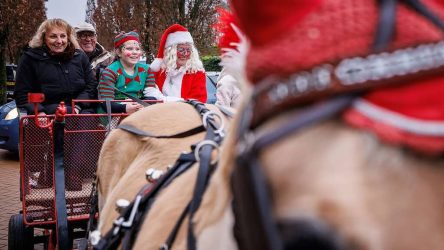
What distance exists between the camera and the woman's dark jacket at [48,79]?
4.21 meters

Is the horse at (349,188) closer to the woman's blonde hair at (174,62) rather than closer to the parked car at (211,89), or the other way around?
the woman's blonde hair at (174,62)

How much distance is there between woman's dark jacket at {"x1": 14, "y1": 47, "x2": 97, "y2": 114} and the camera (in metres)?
4.21

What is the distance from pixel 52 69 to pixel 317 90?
3853 mm

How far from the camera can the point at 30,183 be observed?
394 cm

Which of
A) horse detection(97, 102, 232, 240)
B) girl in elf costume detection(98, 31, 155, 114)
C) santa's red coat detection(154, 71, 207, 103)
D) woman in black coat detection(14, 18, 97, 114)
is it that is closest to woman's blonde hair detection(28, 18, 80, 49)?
woman in black coat detection(14, 18, 97, 114)

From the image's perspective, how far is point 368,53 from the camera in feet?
2.44

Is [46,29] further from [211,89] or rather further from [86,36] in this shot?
[211,89]

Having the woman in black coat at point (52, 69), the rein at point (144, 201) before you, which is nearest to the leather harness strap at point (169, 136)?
the rein at point (144, 201)

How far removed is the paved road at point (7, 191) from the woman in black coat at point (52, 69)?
1.62 m

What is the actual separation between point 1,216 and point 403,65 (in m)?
6.01

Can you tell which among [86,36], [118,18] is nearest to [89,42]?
[86,36]

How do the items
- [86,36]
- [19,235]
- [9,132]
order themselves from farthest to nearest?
[9,132]
[86,36]
[19,235]

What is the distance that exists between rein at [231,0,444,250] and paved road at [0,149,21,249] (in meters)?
4.69

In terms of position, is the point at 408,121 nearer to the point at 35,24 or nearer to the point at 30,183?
the point at 30,183
